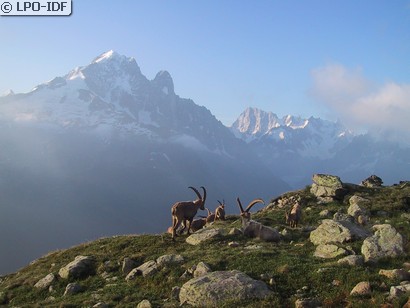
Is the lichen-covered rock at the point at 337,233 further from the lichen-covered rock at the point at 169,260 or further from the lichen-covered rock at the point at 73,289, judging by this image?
the lichen-covered rock at the point at 73,289

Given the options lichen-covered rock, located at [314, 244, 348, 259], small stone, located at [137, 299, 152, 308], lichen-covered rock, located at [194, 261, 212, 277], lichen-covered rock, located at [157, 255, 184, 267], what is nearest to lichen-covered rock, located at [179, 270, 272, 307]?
small stone, located at [137, 299, 152, 308]

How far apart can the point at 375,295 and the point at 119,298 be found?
401 inches

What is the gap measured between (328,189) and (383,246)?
21.7m

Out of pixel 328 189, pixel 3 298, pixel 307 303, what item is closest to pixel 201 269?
pixel 307 303

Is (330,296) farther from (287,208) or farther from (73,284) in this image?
(287,208)

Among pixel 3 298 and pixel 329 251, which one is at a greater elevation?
pixel 329 251

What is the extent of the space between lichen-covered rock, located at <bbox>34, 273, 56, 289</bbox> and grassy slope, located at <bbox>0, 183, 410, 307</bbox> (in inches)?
12.7

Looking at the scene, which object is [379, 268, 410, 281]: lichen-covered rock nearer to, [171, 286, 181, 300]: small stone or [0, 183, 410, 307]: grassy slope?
[0, 183, 410, 307]: grassy slope

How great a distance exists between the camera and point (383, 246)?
62.4 feet

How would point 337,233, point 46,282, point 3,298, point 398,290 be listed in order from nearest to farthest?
point 398,290
point 3,298
point 46,282
point 337,233

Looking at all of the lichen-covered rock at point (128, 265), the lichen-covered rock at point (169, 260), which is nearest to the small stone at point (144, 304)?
the lichen-covered rock at point (169, 260)

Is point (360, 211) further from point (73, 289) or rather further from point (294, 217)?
point (73, 289)

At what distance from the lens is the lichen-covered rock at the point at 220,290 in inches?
587

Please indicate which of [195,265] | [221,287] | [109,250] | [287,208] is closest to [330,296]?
[221,287]
